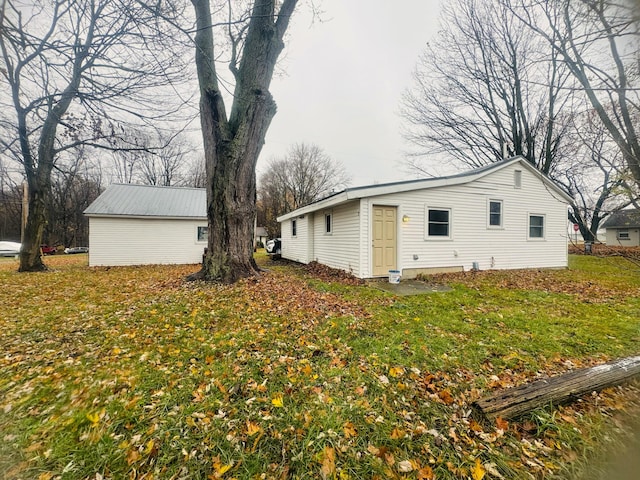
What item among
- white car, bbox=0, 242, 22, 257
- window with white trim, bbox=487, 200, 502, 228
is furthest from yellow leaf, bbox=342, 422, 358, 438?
white car, bbox=0, 242, 22, 257

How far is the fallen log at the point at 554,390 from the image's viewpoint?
2250 millimetres

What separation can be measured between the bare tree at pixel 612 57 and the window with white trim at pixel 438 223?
5.45 metres

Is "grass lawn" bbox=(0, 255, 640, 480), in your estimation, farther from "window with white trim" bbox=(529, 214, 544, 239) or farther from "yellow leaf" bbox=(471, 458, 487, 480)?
"window with white trim" bbox=(529, 214, 544, 239)

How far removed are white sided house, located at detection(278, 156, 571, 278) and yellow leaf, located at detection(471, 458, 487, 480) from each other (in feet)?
20.0

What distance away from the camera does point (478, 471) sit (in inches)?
69.5

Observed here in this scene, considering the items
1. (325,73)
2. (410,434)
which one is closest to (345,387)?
(410,434)

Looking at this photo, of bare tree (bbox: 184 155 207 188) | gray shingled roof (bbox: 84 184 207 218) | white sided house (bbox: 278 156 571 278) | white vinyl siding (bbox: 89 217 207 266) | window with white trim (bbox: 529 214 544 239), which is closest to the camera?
white sided house (bbox: 278 156 571 278)

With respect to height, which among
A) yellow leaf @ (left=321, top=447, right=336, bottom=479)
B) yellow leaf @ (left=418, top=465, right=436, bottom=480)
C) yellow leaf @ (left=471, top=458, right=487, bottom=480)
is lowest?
yellow leaf @ (left=471, top=458, right=487, bottom=480)

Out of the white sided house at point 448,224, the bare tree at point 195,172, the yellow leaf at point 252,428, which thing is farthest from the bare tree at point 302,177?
the yellow leaf at point 252,428

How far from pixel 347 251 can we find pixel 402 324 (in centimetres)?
469

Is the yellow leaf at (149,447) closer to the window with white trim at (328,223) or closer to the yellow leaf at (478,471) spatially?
the yellow leaf at (478,471)

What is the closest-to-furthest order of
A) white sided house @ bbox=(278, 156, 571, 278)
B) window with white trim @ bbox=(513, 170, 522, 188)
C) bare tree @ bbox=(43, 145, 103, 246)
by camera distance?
white sided house @ bbox=(278, 156, 571, 278) → window with white trim @ bbox=(513, 170, 522, 188) → bare tree @ bbox=(43, 145, 103, 246)

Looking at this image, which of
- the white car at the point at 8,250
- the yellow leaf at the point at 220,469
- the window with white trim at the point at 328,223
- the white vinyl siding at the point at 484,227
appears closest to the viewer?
the yellow leaf at the point at 220,469

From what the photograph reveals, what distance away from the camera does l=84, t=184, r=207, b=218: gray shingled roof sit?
41.2 feet
